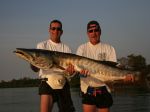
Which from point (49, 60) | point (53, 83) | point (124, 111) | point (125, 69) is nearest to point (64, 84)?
point (53, 83)

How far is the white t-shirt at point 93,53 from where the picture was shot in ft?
28.6

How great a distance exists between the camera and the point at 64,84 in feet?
30.1

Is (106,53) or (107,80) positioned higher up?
(106,53)

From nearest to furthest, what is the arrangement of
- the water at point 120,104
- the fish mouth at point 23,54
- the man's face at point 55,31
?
1. the fish mouth at point 23,54
2. the man's face at point 55,31
3. the water at point 120,104

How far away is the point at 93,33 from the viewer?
343 inches

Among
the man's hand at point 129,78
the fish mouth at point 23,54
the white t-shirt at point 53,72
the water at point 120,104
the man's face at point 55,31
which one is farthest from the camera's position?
the water at point 120,104

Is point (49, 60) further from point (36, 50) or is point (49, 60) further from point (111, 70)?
point (111, 70)

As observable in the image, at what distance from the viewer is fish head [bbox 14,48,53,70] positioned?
850 centimetres

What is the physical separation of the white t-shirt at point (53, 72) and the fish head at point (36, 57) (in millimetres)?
200

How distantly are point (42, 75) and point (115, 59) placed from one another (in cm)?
180

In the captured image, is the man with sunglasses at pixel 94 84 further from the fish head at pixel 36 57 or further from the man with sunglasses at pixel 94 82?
the fish head at pixel 36 57

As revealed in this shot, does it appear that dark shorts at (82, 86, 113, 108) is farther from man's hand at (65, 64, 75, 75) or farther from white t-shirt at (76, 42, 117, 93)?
man's hand at (65, 64, 75, 75)

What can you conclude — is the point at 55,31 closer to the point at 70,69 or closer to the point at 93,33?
the point at 93,33

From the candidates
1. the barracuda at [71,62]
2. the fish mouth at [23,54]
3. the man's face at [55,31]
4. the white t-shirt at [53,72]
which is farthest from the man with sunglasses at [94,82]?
the fish mouth at [23,54]
